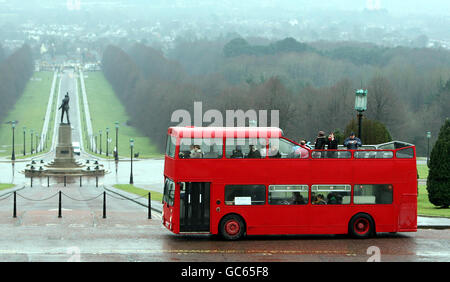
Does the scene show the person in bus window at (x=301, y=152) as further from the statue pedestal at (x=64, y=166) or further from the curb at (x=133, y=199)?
the statue pedestal at (x=64, y=166)

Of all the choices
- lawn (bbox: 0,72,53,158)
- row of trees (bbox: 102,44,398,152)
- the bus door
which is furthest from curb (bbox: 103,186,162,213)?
lawn (bbox: 0,72,53,158)

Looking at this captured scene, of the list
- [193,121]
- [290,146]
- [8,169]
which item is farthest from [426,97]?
[290,146]

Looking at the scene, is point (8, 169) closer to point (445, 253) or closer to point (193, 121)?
point (193, 121)

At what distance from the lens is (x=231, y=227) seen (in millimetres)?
28609

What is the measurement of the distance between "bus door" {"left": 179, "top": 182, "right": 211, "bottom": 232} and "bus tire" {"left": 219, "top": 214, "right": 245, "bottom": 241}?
51 centimetres

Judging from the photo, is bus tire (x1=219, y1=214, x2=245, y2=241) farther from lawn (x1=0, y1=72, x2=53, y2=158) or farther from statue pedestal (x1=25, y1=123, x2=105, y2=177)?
lawn (x1=0, y1=72, x2=53, y2=158)

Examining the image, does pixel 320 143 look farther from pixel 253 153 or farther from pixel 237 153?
pixel 237 153

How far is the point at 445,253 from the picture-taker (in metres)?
26.1

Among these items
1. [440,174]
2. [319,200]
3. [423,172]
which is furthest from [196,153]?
[423,172]

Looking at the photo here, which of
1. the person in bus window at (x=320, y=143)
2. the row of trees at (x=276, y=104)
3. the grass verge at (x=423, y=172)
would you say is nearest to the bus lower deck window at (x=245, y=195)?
the person in bus window at (x=320, y=143)

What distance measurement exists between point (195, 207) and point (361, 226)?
5434 millimetres

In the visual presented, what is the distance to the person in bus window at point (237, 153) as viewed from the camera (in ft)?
93.0

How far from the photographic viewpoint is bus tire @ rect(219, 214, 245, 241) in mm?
28547
